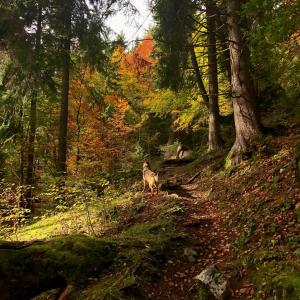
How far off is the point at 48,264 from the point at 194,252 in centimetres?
230

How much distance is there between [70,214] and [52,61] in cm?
534

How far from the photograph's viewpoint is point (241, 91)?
9461 mm

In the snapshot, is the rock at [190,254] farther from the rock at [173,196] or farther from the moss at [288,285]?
the rock at [173,196]

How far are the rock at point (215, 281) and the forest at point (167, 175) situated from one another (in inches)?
0.7

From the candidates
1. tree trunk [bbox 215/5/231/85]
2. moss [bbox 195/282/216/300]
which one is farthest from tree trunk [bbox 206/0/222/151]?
moss [bbox 195/282/216/300]

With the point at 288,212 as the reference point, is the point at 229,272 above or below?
below

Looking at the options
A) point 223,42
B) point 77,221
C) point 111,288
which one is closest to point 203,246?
point 111,288

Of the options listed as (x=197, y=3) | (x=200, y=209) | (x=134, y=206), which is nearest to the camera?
(x=200, y=209)

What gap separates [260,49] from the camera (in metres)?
6.38

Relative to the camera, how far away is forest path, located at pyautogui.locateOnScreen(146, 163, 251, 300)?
15.6 ft

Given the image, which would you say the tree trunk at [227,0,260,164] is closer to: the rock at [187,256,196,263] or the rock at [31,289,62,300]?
the rock at [187,256,196,263]

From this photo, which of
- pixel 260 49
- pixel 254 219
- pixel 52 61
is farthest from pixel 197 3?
pixel 254 219

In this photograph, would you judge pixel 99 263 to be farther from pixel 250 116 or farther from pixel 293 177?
pixel 250 116

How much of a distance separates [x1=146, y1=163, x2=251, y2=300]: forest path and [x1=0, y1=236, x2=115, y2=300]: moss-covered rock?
34.9 inches
